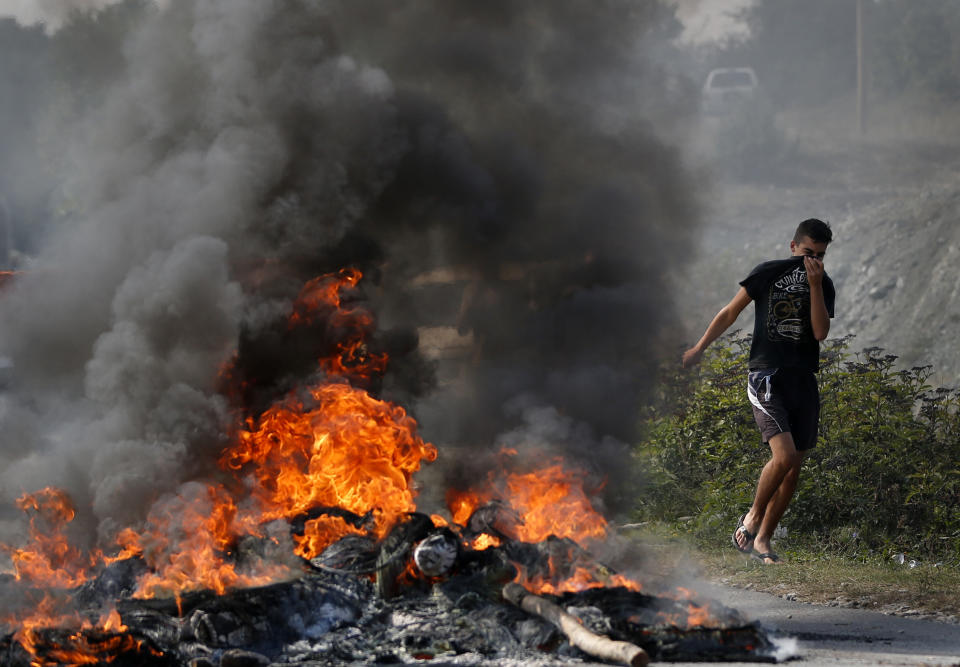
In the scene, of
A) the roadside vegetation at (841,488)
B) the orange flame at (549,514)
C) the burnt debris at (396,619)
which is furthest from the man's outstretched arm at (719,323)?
the roadside vegetation at (841,488)

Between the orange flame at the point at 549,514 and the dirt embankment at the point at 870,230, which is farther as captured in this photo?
the dirt embankment at the point at 870,230

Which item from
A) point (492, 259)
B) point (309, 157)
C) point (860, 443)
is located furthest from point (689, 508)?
point (309, 157)

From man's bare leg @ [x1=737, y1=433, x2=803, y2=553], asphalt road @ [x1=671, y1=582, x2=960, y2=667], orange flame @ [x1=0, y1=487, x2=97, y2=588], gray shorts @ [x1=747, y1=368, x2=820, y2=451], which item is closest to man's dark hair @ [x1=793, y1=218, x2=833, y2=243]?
gray shorts @ [x1=747, y1=368, x2=820, y2=451]

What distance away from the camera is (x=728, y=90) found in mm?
30031

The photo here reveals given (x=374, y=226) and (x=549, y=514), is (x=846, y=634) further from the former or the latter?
(x=374, y=226)

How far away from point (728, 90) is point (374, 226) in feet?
81.0

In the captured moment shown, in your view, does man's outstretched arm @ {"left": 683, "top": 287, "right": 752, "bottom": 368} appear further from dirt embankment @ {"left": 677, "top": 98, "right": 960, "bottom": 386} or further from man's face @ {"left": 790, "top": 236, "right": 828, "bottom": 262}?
dirt embankment @ {"left": 677, "top": 98, "right": 960, "bottom": 386}

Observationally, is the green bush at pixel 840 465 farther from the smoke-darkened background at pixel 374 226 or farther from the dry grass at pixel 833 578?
the smoke-darkened background at pixel 374 226

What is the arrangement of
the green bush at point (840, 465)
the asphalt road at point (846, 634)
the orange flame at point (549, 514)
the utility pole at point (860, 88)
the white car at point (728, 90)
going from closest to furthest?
the asphalt road at point (846, 634) → the orange flame at point (549, 514) → the green bush at point (840, 465) → the white car at point (728, 90) → the utility pole at point (860, 88)

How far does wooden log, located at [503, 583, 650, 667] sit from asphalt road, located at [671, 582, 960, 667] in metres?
0.58

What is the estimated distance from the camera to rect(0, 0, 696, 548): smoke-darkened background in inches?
268

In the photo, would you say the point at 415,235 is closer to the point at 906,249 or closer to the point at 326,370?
the point at 326,370

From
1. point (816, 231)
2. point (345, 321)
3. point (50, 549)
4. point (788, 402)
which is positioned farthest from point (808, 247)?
point (50, 549)

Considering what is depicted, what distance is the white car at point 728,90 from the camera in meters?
29.1
